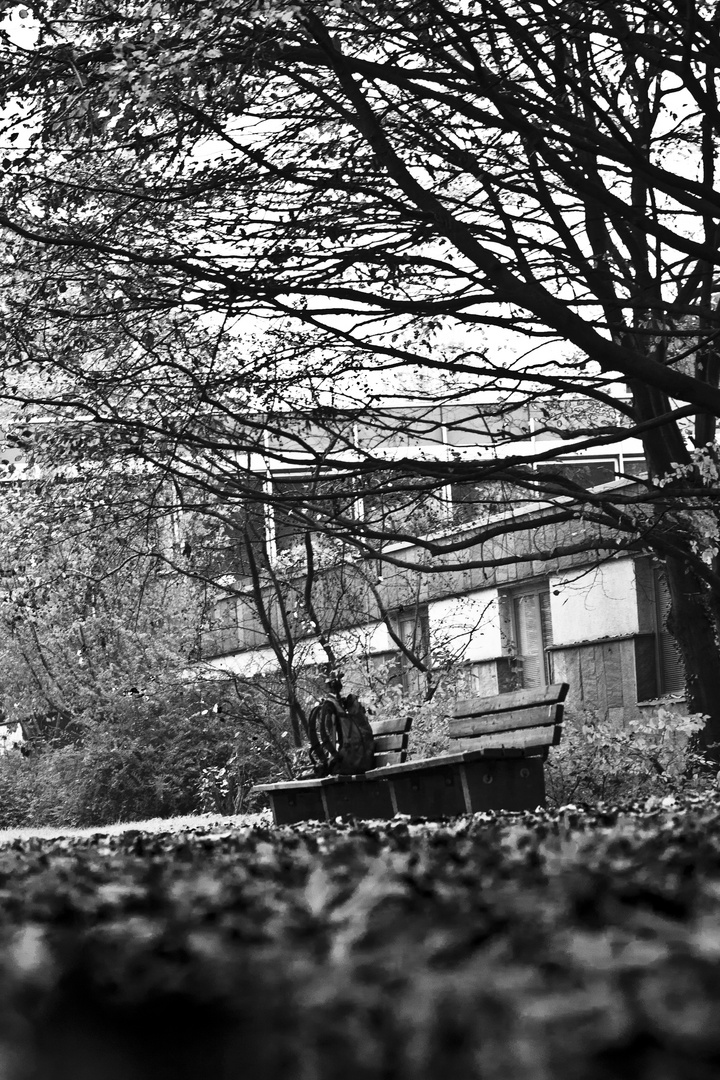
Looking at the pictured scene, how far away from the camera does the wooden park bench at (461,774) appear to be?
839cm

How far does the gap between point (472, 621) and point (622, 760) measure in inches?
301

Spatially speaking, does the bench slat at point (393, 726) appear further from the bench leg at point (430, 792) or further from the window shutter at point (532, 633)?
the window shutter at point (532, 633)

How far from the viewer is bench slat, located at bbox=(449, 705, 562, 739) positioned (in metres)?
9.06

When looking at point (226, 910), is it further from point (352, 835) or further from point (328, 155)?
point (328, 155)

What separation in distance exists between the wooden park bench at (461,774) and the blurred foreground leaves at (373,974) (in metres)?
6.13

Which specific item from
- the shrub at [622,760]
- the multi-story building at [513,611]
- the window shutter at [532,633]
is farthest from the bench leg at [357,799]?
the window shutter at [532,633]

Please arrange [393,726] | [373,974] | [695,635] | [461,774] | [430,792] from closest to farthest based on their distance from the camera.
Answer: [373,974]
[461,774]
[430,792]
[393,726]
[695,635]

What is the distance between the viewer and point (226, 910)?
75.0 inches

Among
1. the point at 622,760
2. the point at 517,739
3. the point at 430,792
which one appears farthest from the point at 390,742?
the point at 622,760

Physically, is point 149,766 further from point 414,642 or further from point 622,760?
point 622,760

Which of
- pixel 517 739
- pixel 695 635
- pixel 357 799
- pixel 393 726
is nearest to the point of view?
pixel 517 739

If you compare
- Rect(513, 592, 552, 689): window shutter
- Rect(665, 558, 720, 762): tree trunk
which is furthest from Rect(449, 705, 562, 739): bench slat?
Rect(513, 592, 552, 689): window shutter

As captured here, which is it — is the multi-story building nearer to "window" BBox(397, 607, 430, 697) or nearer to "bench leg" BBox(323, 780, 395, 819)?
"window" BBox(397, 607, 430, 697)

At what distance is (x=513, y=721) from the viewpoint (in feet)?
31.0
